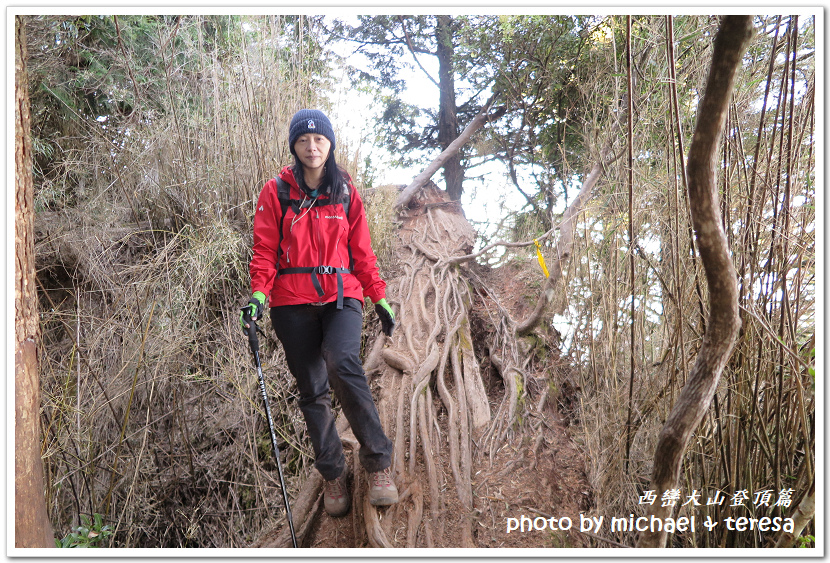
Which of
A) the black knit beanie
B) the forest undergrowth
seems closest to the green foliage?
the forest undergrowth

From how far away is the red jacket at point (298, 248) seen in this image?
2.21 m

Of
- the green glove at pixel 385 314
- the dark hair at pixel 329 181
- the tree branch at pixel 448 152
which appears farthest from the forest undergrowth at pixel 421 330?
the dark hair at pixel 329 181

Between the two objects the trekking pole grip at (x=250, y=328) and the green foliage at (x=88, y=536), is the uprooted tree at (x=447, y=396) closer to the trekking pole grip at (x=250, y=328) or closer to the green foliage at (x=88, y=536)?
the green foliage at (x=88, y=536)

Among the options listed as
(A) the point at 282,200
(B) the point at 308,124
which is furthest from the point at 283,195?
(B) the point at 308,124

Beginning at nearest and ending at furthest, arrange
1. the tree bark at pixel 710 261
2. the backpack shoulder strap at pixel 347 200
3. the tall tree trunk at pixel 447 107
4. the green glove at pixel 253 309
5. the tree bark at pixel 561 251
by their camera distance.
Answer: the tree bark at pixel 710 261 < the green glove at pixel 253 309 < the backpack shoulder strap at pixel 347 200 < the tree bark at pixel 561 251 < the tall tree trunk at pixel 447 107

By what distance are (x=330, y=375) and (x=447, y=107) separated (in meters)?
3.16

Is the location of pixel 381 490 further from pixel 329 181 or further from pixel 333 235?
pixel 329 181

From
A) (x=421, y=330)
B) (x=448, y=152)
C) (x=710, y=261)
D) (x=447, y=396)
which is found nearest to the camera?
(x=710, y=261)

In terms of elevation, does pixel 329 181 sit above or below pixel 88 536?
above

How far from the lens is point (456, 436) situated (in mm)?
2719

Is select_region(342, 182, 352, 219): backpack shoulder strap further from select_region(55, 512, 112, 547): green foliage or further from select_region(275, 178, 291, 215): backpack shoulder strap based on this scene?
select_region(55, 512, 112, 547): green foliage

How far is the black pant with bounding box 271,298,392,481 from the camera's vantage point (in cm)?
215

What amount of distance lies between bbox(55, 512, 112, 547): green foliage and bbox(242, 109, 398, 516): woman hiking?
1.11 meters

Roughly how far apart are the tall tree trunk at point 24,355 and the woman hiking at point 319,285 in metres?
0.80
